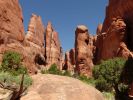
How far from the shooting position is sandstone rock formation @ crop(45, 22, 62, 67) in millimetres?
96000

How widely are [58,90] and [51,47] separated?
84528 mm

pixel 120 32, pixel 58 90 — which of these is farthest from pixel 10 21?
pixel 58 90

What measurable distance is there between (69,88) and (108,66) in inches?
1066

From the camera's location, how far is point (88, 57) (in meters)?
69.2

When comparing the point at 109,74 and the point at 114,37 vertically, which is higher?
the point at 114,37

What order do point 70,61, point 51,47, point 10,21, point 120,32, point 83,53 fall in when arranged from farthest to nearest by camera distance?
point 70,61 → point 51,47 → point 83,53 → point 120,32 → point 10,21

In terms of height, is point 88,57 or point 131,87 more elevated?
point 88,57

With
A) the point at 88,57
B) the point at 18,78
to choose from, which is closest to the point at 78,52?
the point at 88,57

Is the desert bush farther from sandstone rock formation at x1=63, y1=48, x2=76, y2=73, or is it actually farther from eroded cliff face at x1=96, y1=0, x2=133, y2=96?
sandstone rock formation at x1=63, y1=48, x2=76, y2=73

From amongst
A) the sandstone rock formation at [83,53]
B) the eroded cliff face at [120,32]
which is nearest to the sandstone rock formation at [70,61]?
the sandstone rock formation at [83,53]

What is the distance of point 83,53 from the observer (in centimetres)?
6869

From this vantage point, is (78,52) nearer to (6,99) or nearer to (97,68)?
(97,68)

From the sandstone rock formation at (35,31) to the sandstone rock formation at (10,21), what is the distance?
29136 mm

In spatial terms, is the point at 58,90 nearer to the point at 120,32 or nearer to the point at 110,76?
the point at 110,76
